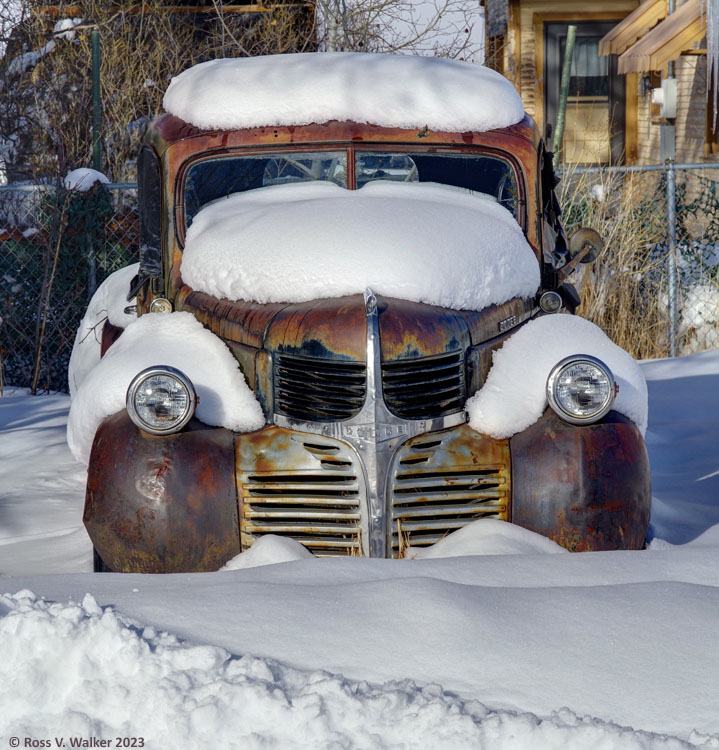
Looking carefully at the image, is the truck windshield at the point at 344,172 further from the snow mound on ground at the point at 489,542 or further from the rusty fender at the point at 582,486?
the snow mound on ground at the point at 489,542

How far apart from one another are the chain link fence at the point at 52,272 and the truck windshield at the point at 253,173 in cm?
413

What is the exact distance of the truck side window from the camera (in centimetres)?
438

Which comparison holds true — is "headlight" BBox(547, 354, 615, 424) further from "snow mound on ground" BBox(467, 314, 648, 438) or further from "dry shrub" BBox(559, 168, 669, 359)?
"dry shrub" BBox(559, 168, 669, 359)

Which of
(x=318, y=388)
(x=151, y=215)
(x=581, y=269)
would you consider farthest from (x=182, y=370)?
(x=581, y=269)

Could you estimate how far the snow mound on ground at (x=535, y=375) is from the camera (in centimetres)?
349

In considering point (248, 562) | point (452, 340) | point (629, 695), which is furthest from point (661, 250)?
point (629, 695)

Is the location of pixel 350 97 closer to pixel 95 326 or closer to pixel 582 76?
pixel 95 326

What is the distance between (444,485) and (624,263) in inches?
230

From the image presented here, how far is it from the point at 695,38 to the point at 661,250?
382cm

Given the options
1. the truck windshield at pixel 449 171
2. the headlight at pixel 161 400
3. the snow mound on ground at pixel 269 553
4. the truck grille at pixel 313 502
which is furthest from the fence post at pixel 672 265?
the headlight at pixel 161 400

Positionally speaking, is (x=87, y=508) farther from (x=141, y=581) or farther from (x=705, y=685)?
(x=705, y=685)

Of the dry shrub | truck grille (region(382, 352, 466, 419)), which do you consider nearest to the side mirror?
truck grille (region(382, 352, 466, 419))

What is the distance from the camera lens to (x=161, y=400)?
3357mm

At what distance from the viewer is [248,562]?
10.8ft
